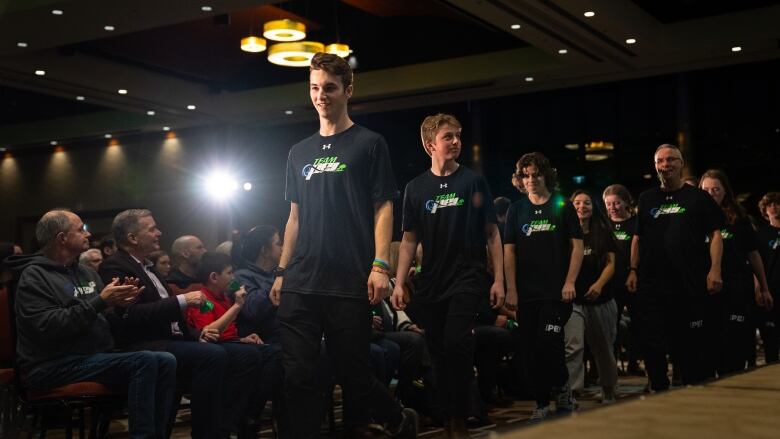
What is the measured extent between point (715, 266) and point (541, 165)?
1.11m

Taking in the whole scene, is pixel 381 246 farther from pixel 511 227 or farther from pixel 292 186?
pixel 511 227

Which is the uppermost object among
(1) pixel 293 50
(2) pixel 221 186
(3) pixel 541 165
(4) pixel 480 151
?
(1) pixel 293 50

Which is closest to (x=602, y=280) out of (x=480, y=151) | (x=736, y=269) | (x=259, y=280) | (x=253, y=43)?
(x=736, y=269)

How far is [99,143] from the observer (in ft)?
49.5

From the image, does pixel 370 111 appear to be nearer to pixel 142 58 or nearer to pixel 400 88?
pixel 400 88

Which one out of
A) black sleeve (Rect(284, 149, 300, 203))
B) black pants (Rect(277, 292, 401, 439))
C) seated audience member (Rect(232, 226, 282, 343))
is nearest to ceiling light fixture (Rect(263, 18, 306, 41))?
seated audience member (Rect(232, 226, 282, 343))

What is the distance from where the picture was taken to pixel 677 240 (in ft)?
16.0

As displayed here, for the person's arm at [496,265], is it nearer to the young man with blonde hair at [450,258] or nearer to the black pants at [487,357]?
the young man with blonde hair at [450,258]

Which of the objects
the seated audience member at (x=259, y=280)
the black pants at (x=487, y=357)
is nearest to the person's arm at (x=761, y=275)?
the black pants at (x=487, y=357)

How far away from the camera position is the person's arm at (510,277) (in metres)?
4.37

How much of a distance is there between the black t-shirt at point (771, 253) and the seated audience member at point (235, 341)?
444 centimetres

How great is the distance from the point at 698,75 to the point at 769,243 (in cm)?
491

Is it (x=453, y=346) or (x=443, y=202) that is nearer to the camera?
(x=453, y=346)

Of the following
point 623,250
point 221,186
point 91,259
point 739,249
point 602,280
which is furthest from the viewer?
point 221,186
